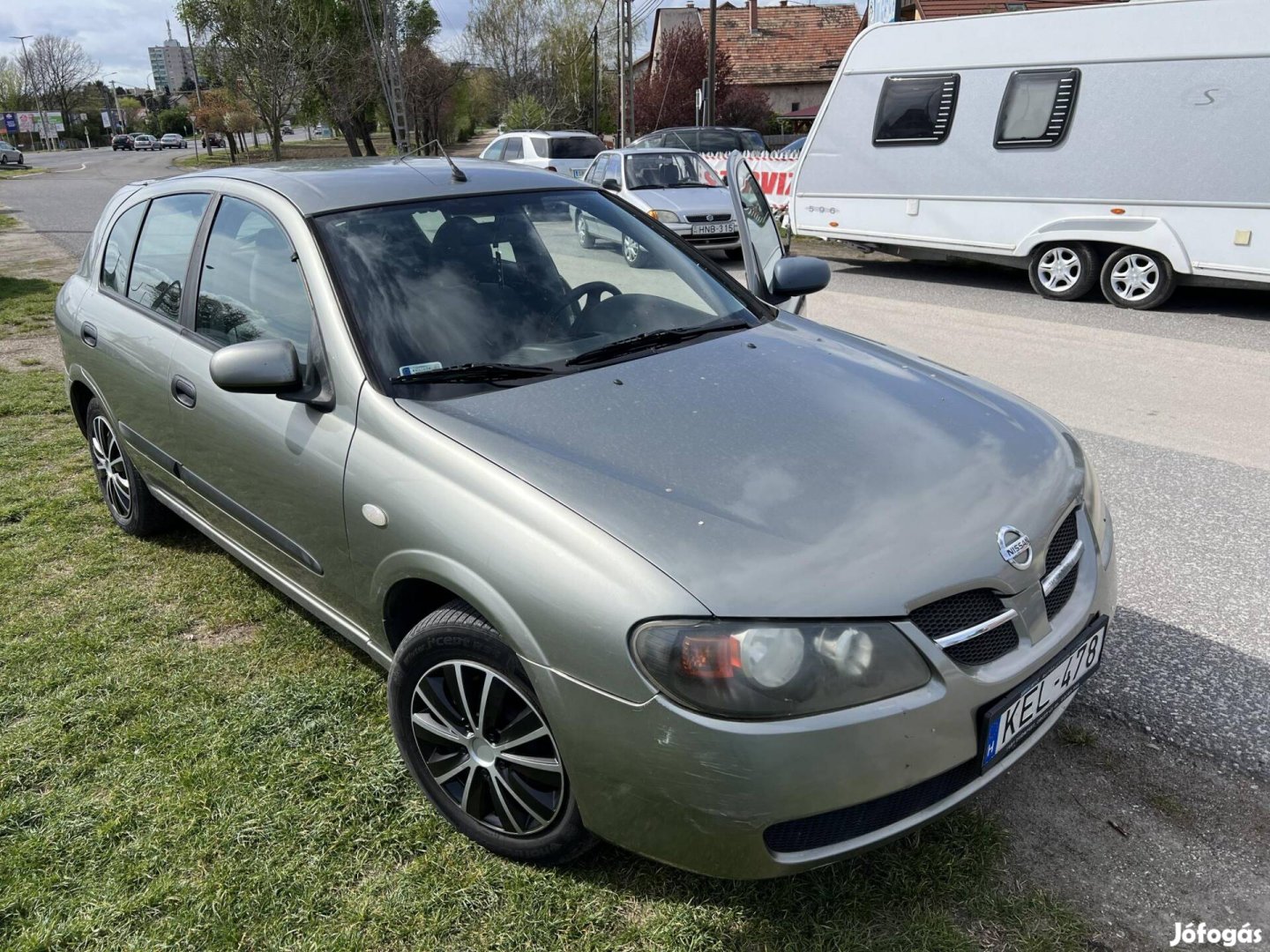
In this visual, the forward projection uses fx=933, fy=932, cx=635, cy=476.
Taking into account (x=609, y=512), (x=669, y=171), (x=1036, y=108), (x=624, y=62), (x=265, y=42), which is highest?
(x=265, y=42)

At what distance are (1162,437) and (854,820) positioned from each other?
4.66 meters

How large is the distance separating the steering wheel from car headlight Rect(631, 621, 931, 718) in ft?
4.74

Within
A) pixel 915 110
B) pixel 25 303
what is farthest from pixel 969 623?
pixel 25 303

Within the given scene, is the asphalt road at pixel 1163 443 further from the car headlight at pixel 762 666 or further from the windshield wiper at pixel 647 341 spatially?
the windshield wiper at pixel 647 341

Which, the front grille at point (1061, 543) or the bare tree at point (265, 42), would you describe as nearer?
the front grille at point (1061, 543)

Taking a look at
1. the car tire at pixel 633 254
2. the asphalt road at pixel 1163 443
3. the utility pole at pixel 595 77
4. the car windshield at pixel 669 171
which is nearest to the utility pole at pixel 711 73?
the utility pole at pixel 595 77

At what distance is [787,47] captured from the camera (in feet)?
166

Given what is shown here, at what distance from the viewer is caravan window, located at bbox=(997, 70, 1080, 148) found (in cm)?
975

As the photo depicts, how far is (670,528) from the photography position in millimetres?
2045

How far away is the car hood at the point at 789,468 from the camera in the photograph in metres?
1.98

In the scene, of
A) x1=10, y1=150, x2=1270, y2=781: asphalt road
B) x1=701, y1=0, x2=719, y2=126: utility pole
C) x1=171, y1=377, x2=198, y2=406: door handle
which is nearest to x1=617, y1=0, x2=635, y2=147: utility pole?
x1=701, y1=0, x2=719, y2=126: utility pole

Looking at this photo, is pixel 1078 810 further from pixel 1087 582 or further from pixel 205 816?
pixel 205 816

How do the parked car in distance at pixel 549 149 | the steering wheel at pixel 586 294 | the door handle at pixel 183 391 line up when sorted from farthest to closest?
the parked car in distance at pixel 549 149 → the door handle at pixel 183 391 → the steering wheel at pixel 586 294

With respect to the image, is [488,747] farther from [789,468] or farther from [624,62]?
[624,62]
